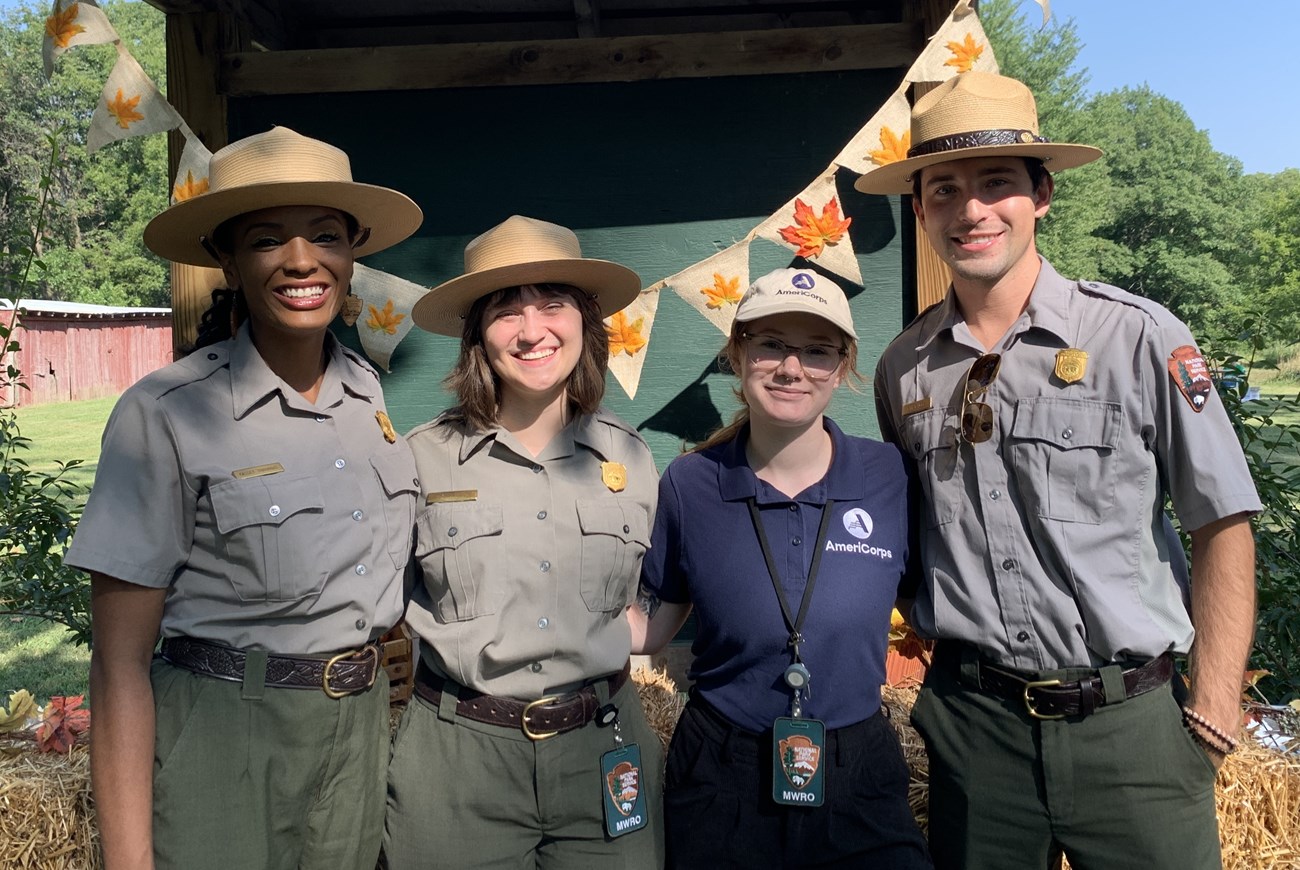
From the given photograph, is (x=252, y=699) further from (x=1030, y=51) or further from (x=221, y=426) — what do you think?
(x=1030, y=51)

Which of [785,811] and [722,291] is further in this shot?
[722,291]

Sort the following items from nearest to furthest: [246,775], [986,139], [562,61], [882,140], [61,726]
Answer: [246,775], [986,139], [61,726], [882,140], [562,61]

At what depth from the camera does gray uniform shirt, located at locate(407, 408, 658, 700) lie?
2215 mm

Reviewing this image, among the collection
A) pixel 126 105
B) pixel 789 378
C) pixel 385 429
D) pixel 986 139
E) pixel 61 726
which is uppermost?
pixel 126 105

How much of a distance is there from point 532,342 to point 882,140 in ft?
7.18

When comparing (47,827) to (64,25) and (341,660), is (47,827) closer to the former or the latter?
(341,660)

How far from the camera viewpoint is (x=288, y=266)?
7.03ft

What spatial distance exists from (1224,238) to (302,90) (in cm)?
5648

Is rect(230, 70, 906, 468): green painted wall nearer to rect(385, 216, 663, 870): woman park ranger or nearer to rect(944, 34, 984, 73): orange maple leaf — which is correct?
rect(944, 34, 984, 73): orange maple leaf

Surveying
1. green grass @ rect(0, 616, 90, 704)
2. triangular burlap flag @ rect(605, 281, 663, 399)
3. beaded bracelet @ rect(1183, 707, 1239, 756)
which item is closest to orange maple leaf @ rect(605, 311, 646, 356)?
triangular burlap flag @ rect(605, 281, 663, 399)

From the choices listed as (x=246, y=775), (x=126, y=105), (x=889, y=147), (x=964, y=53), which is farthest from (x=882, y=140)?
(x=246, y=775)

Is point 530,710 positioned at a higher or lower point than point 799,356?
lower

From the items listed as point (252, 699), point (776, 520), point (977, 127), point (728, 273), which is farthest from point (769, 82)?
point (252, 699)

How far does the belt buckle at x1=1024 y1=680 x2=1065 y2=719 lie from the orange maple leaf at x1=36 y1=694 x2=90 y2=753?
2769mm
